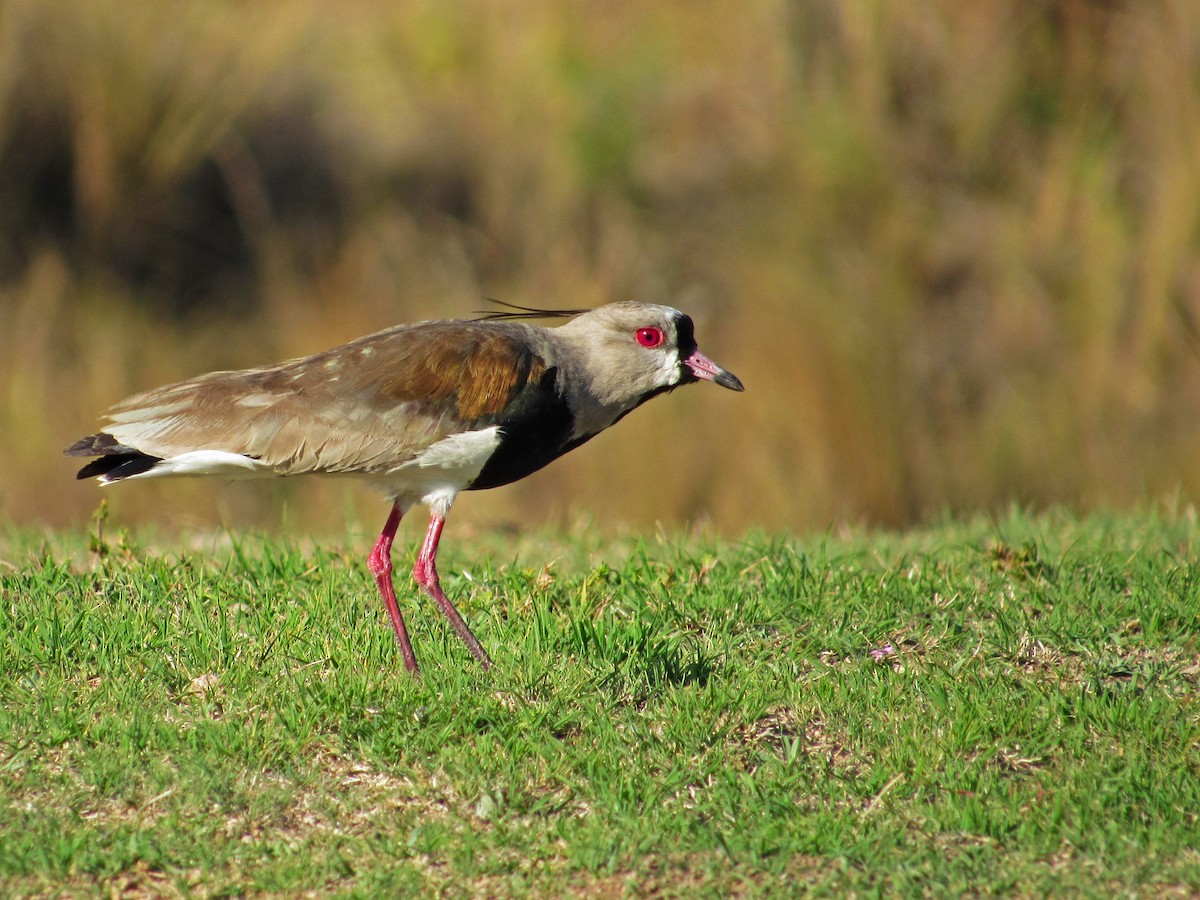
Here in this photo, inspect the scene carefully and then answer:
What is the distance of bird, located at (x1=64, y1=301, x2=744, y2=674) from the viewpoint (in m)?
5.06

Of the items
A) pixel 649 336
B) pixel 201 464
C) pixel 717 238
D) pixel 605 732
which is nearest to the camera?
pixel 605 732

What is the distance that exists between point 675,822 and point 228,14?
9770 mm

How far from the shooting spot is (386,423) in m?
5.13

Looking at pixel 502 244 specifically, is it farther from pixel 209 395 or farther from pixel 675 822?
pixel 675 822

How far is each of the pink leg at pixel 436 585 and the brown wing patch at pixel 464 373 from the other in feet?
1.48

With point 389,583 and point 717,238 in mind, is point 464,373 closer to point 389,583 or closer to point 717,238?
point 389,583

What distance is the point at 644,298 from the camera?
10.9 metres

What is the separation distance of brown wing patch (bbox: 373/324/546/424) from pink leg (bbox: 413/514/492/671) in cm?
45

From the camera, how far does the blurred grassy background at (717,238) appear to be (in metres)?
9.04

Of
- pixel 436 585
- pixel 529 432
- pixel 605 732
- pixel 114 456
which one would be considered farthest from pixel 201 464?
pixel 605 732

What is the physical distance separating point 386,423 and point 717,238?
5942 millimetres

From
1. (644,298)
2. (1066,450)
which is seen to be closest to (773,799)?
(1066,450)

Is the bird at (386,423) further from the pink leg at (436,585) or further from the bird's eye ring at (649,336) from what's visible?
the bird's eye ring at (649,336)

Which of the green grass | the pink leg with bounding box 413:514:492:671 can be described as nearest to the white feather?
the green grass
